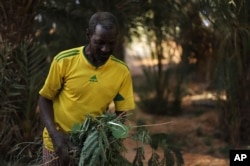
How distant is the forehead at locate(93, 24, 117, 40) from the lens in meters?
2.46

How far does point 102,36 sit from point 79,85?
32 centimetres

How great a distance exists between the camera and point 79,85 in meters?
2.60

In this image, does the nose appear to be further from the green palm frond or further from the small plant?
the green palm frond

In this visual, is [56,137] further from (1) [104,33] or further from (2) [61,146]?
(1) [104,33]

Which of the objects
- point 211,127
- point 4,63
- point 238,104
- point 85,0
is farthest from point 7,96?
point 211,127

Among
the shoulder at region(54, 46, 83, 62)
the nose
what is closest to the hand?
the shoulder at region(54, 46, 83, 62)

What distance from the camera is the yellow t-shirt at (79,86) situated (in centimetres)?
260

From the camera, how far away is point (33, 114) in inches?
178

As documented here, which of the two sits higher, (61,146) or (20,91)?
(20,91)

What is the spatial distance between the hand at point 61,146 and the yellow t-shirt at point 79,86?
0.13m

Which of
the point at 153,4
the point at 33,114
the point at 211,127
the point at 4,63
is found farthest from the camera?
the point at 211,127

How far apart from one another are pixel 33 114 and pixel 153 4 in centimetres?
196

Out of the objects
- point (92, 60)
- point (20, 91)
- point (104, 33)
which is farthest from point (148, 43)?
point (104, 33)

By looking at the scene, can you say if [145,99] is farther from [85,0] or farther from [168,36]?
[85,0]
